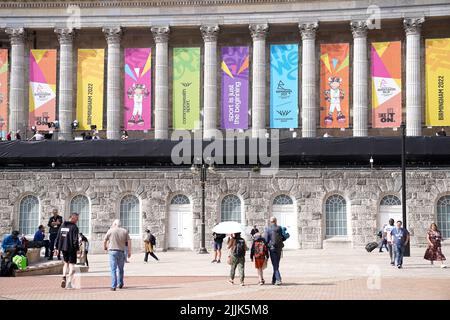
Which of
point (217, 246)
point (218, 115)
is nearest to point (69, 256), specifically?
point (217, 246)

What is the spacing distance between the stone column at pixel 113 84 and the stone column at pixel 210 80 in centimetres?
574

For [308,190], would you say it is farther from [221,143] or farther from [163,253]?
[163,253]

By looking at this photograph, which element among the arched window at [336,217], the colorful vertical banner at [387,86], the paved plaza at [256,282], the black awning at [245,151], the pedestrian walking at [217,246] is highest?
the colorful vertical banner at [387,86]

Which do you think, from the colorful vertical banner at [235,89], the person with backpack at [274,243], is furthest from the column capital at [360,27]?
the person with backpack at [274,243]

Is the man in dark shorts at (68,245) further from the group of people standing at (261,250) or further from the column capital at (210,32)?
the column capital at (210,32)

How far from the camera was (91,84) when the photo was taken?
5319cm

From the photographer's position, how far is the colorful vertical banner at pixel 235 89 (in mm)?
52125

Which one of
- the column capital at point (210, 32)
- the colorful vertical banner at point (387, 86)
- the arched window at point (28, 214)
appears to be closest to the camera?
the arched window at point (28, 214)

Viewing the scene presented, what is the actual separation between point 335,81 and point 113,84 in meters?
14.4

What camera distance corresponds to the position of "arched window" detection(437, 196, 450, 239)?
37.3 m

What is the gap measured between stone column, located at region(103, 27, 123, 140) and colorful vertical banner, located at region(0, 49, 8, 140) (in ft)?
22.0

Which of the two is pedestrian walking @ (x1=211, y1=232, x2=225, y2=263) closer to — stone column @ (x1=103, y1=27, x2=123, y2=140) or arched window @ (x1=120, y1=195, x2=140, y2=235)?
arched window @ (x1=120, y1=195, x2=140, y2=235)

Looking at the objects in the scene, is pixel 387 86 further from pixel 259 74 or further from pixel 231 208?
pixel 231 208

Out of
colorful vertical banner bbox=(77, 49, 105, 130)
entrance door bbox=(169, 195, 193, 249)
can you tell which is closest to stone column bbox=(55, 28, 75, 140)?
colorful vertical banner bbox=(77, 49, 105, 130)
